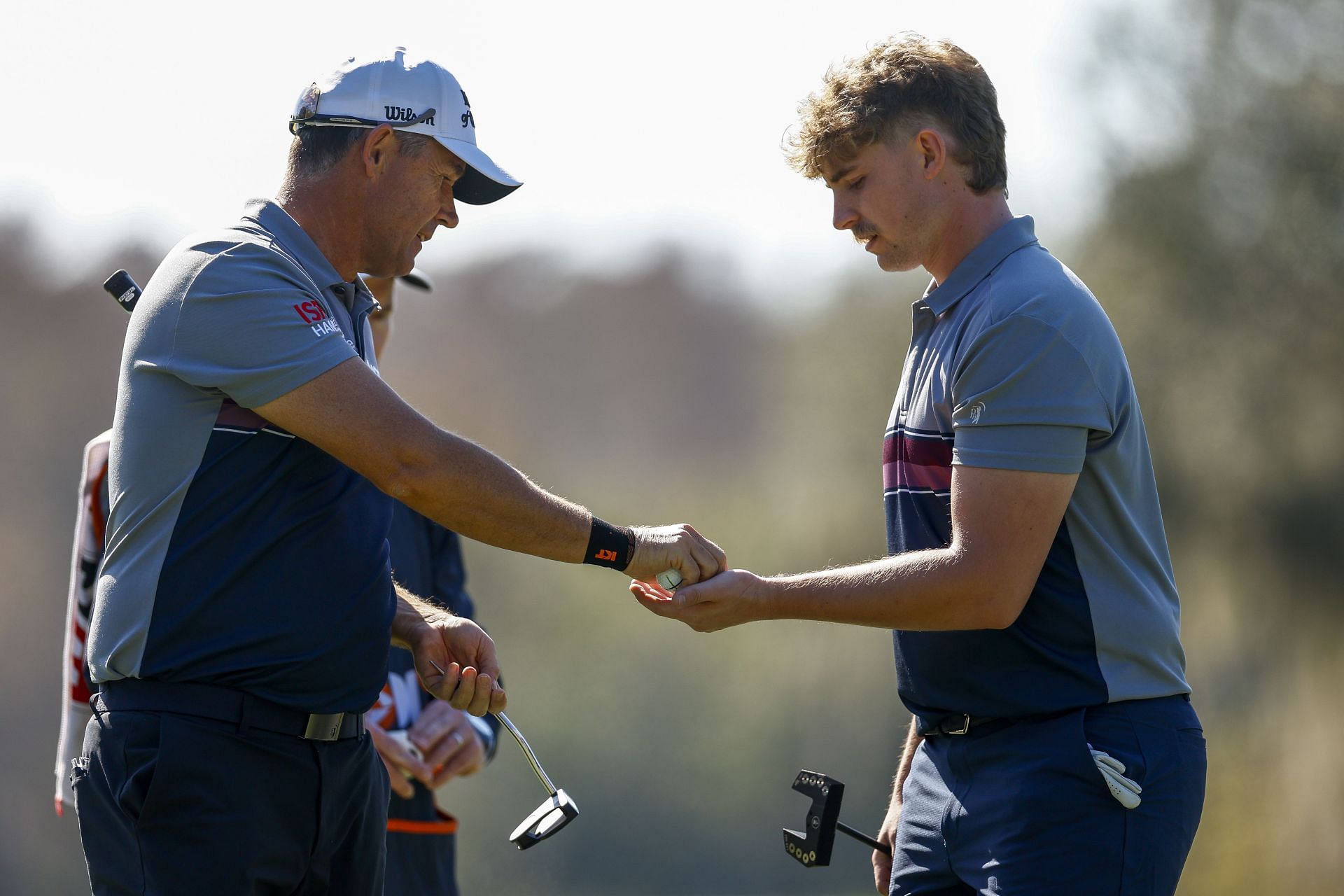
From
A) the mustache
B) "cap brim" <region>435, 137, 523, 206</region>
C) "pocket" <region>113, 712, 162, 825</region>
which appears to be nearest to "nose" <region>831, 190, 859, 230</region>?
the mustache

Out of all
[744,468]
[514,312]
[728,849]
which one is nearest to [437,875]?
[728,849]

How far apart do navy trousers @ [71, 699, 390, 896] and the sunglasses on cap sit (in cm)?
142

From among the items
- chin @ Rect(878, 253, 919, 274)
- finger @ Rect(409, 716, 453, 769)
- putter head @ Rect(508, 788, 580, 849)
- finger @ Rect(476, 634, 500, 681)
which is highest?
chin @ Rect(878, 253, 919, 274)

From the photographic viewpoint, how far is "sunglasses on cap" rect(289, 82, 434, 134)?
3168 millimetres

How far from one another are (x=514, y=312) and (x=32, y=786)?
11.8 meters

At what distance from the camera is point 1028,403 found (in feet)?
9.16

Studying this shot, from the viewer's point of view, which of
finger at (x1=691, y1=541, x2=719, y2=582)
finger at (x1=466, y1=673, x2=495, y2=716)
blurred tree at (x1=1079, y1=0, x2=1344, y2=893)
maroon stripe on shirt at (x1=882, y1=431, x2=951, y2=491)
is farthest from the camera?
blurred tree at (x1=1079, y1=0, x2=1344, y2=893)

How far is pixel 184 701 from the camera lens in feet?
8.84

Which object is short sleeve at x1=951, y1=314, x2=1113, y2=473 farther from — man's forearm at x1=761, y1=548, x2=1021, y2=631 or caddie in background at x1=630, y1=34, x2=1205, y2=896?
man's forearm at x1=761, y1=548, x2=1021, y2=631

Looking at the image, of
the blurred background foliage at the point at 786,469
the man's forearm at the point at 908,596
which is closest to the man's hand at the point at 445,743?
the man's forearm at the point at 908,596

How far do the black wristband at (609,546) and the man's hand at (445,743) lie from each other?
1.48 metres

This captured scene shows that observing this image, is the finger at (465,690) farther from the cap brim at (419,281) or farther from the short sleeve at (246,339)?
the cap brim at (419,281)

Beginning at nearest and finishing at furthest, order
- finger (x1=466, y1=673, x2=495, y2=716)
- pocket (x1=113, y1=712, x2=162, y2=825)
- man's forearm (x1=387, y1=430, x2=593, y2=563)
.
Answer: pocket (x1=113, y1=712, x2=162, y2=825) < man's forearm (x1=387, y1=430, x2=593, y2=563) < finger (x1=466, y1=673, x2=495, y2=716)

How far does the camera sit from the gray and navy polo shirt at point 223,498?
271 centimetres
